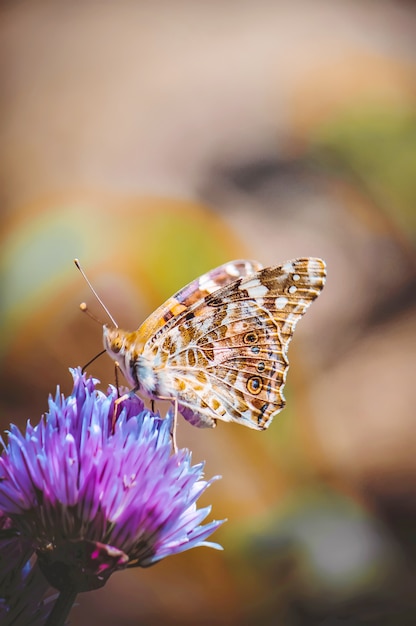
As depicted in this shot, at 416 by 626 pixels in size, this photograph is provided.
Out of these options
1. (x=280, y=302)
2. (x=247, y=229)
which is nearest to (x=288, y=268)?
(x=280, y=302)

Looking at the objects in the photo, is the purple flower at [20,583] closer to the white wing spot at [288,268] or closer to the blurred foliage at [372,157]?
the white wing spot at [288,268]

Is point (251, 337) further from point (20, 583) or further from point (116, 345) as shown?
point (20, 583)

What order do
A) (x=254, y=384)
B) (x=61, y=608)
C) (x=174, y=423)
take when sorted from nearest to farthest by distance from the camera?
1. (x=61, y=608)
2. (x=174, y=423)
3. (x=254, y=384)

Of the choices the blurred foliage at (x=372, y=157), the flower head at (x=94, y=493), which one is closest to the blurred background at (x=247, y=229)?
the blurred foliage at (x=372, y=157)

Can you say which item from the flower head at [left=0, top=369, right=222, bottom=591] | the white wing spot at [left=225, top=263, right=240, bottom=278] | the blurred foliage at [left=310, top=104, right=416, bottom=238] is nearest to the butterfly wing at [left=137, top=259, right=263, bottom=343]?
the white wing spot at [left=225, top=263, right=240, bottom=278]

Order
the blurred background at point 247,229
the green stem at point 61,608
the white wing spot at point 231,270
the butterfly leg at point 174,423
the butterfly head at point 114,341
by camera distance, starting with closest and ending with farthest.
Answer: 1. the green stem at point 61,608
2. the butterfly leg at point 174,423
3. the butterfly head at point 114,341
4. the white wing spot at point 231,270
5. the blurred background at point 247,229

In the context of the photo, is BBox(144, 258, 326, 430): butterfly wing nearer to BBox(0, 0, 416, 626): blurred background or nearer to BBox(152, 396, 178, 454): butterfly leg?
BBox(152, 396, 178, 454): butterfly leg
